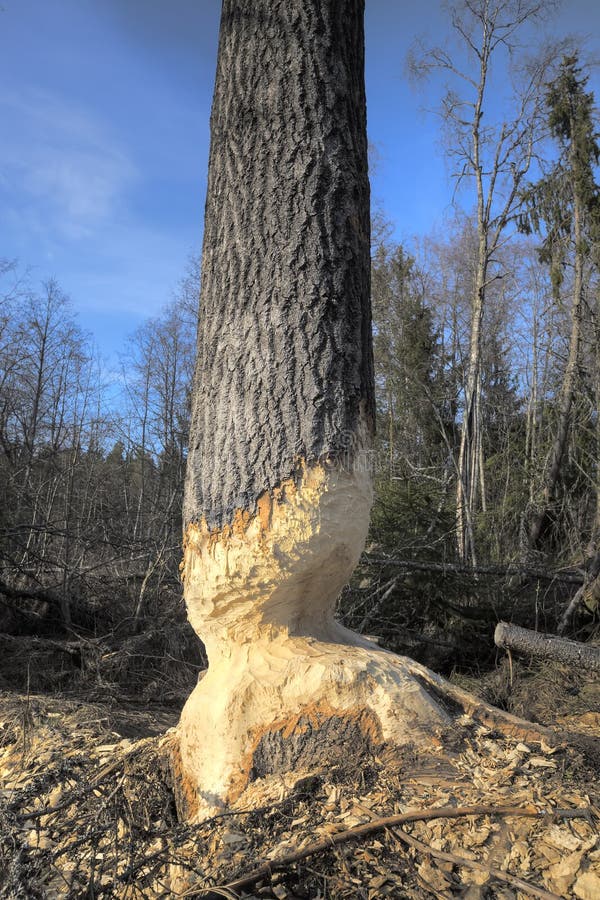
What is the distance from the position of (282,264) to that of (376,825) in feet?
6.49

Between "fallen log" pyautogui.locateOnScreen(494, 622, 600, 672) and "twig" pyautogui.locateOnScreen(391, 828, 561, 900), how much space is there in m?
3.02

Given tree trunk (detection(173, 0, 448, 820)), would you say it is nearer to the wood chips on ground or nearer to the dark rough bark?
the dark rough bark

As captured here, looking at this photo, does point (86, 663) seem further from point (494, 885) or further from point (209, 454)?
point (494, 885)

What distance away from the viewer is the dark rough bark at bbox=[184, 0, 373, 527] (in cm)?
236

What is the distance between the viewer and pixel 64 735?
3.19 m

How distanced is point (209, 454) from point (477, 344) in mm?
8132

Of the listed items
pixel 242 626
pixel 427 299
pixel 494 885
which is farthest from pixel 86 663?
pixel 427 299

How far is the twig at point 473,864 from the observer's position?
1.48 metres

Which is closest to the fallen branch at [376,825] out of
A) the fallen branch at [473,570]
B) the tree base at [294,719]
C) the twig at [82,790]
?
the tree base at [294,719]

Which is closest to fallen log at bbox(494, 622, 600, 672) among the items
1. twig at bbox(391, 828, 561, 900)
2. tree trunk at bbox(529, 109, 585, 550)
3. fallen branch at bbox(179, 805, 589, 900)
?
fallen branch at bbox(179, 805, 589, 900)

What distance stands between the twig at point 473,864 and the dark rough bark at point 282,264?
1.20 m

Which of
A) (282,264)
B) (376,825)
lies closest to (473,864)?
(376,825)

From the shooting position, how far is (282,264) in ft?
7.89

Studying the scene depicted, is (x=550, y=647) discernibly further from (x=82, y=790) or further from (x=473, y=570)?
(x=82, y=790)
